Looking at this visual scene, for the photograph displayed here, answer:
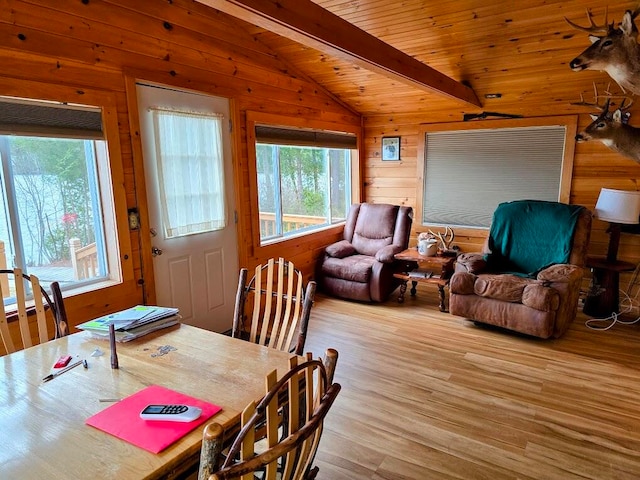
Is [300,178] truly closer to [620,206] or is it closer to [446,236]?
[446,236]

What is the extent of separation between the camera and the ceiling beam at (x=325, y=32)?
1.77m

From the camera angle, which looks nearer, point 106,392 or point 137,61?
point 106,392

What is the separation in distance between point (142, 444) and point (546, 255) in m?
3.85

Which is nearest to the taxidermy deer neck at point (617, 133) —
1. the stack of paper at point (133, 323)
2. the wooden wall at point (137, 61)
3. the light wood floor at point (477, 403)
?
the light wood floor at point (477, 403)

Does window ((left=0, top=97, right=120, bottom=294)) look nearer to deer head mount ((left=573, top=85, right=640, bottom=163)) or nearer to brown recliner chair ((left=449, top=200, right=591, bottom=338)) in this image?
brown recliner chair ((left=449, top=200, right=591, bottom=338))

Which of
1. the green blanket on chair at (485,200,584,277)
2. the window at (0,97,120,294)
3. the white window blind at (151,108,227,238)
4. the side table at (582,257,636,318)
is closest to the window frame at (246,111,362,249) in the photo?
the white window blind at (151,108,227,238)

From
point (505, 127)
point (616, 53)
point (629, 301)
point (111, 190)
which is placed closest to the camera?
point (616, 53)

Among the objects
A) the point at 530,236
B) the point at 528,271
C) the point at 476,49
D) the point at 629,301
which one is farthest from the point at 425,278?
the point at 476,49

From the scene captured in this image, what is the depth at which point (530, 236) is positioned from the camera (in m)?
3.99

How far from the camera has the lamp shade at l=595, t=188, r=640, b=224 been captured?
3576mm

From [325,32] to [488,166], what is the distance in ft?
10.5

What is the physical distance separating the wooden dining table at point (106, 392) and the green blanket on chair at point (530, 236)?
3209 millimetres

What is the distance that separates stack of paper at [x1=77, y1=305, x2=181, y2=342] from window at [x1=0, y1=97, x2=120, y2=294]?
0.95 m

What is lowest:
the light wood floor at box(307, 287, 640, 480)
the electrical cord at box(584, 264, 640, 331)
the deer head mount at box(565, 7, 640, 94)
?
the light wood floor at box(307, 287, 640, 480)
